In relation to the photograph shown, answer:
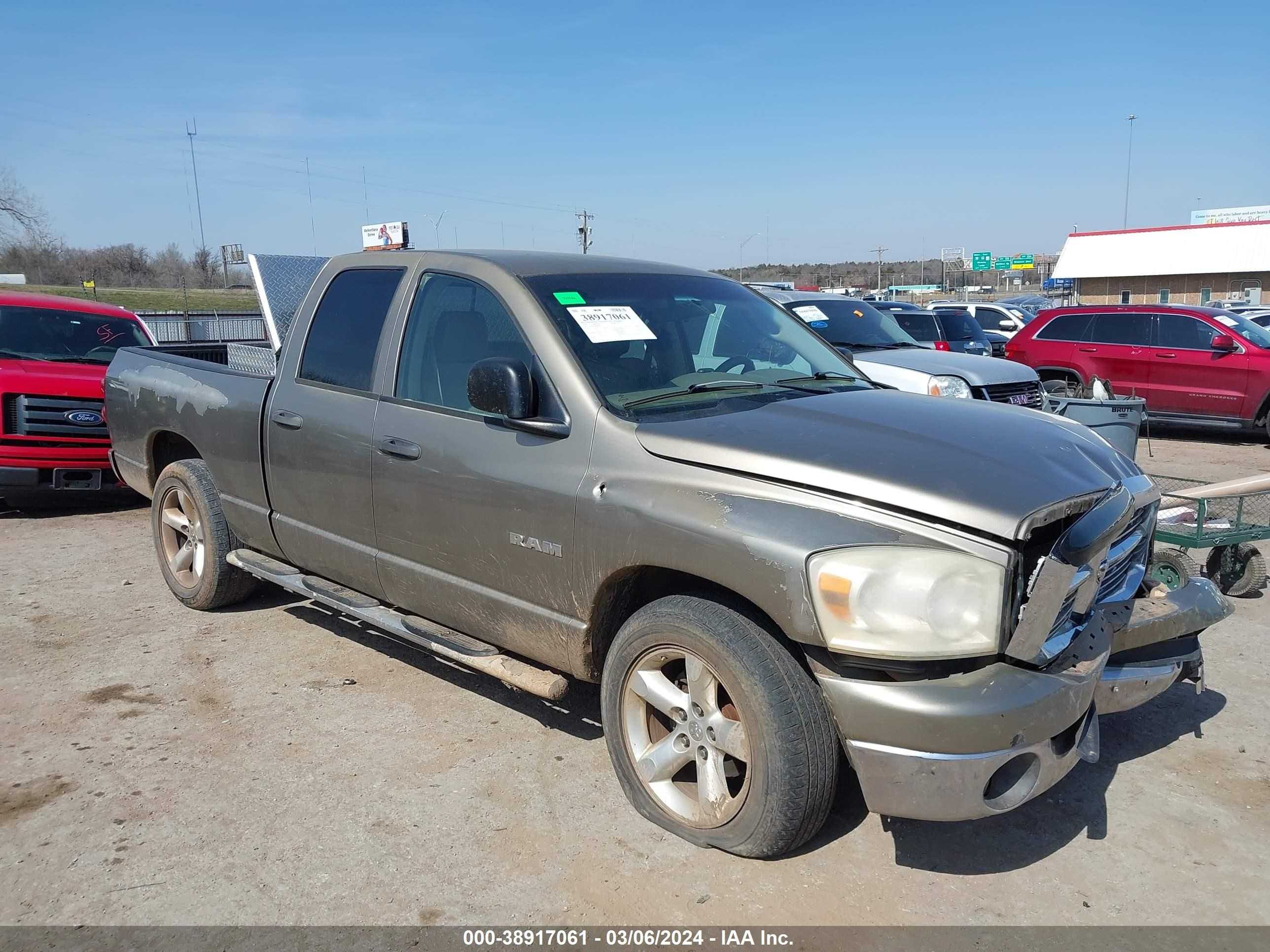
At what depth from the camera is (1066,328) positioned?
14.2m

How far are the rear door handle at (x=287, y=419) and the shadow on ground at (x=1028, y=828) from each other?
10.0ft

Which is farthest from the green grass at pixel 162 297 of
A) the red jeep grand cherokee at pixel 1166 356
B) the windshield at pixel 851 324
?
the windshield at pixel 851 324

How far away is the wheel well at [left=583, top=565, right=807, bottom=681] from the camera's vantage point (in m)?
3.08

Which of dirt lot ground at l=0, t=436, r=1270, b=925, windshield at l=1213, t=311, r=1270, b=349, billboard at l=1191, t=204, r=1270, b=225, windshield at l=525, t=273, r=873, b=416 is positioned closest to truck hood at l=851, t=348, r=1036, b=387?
dirt lot ground at l=0, t=436, r=1270, b=925

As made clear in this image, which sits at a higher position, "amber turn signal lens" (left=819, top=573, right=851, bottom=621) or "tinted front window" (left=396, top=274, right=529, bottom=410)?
"tinted front window" (left=396, top=274, right=529, bottom=410)

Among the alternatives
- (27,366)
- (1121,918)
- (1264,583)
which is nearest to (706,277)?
(1121,918)

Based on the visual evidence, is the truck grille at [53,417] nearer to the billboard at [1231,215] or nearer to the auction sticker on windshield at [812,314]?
the auction sticker on windshield at [812,314]

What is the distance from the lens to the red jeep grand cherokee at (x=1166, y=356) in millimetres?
12625

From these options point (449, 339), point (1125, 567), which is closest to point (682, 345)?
point (449, 339)

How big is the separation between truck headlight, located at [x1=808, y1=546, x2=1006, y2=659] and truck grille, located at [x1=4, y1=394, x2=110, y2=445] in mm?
7315

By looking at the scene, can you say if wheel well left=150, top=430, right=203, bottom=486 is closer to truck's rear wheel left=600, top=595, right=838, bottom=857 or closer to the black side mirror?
the black side mirror

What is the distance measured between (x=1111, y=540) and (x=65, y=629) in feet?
17.3

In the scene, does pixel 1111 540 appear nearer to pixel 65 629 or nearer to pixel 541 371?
pixel 541 371

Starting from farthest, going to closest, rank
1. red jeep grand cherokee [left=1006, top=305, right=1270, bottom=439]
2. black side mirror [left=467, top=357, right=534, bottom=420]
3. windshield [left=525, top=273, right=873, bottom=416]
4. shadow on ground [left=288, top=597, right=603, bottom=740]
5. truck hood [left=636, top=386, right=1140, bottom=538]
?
red jeep grand cherokee [left=1006, top=305, right=1270, bottom=439] → shadow on ground [left=288, top=597, right=603, bottom=740] → windshield [left=525, top=273, right=873, bottom=416] → black side mirror [left=467, top=357, right=534, bottom=420] → truck hood [left=636, top=386, right=1140, bottom=538]
